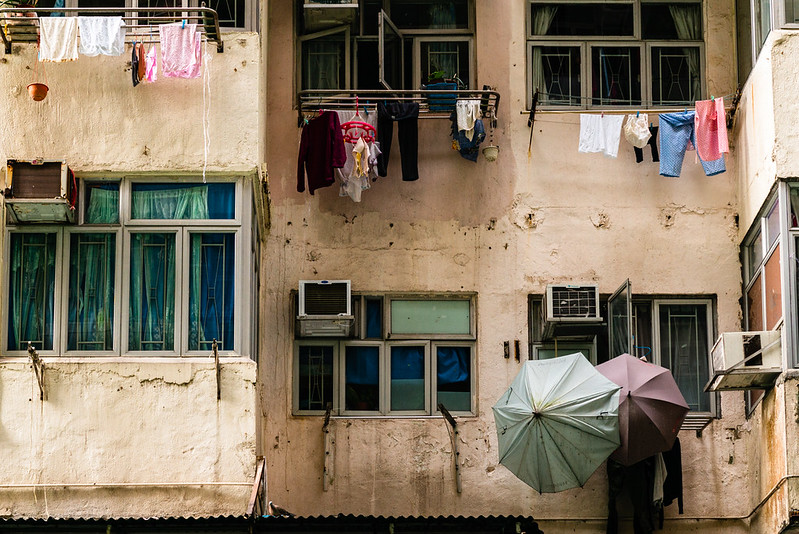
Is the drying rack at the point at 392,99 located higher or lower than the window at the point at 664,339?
higher

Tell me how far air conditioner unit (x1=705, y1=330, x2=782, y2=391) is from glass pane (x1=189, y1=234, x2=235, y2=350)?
4.96 meters

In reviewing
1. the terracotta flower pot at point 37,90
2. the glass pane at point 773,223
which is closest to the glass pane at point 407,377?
the glass pane at point 773,223

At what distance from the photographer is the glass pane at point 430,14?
17.9 m

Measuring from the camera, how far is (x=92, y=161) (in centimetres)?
1491

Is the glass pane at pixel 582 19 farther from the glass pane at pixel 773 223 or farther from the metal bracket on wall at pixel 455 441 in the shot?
the metal bracket on wall at pixel 455 441

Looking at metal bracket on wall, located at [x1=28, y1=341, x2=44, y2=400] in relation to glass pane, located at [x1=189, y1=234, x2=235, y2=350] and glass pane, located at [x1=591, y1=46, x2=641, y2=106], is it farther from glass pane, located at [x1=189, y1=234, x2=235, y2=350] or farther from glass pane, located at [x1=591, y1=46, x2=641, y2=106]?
glass pane, located at [x1=591, y1=46, x2=641, y2=106]

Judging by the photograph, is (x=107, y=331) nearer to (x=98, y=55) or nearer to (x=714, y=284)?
(x=98, y=55)

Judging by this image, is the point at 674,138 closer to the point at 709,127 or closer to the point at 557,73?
the point at 709,127

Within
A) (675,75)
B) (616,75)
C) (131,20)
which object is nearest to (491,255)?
(616,75)

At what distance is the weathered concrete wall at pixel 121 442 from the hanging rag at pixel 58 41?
2985 mm

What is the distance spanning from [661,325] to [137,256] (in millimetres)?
6006

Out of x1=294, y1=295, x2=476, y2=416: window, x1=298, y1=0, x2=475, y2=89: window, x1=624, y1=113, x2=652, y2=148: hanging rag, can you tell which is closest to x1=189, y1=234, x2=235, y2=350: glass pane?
x1=294, y1=295, x2=476, y2=416: window

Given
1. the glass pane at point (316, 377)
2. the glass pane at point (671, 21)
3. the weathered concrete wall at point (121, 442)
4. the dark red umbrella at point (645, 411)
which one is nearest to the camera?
the weathered concrete wall at point (121, 442)

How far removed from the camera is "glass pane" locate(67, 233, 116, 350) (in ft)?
48.0
